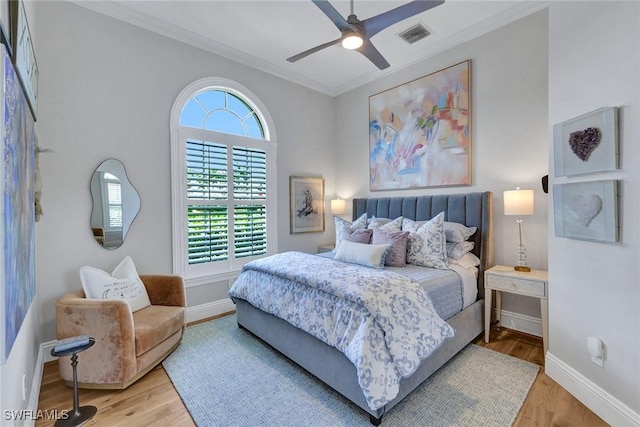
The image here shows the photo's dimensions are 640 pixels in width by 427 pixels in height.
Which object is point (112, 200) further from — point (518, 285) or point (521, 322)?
point (521, 322)

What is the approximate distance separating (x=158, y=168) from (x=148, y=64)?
111 centimetres

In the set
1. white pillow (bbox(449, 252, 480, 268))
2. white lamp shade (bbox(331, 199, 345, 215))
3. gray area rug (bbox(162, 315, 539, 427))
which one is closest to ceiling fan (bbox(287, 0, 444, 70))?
white pillow (bbox(449, 252, 480, 268))

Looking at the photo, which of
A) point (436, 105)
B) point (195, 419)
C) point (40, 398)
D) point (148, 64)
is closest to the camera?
point (195, 419)

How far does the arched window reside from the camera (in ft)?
10.8

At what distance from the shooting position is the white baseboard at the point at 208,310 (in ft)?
11.0

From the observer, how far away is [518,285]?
2.57 metres

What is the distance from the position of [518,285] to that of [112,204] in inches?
155

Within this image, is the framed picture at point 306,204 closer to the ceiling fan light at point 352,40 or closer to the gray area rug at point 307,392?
the gray area rug at point 307,392

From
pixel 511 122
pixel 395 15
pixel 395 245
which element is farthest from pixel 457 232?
pixel 395 15

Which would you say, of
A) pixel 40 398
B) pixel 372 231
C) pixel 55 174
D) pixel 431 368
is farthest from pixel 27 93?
pixel 431 368

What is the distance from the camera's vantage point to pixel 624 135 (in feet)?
5.52

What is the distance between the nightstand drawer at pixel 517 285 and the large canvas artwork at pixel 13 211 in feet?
10.8

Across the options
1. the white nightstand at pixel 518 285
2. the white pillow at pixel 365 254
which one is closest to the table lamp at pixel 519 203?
the white nightstand at pixel 518 285

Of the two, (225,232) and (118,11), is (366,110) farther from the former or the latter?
(118,11)
